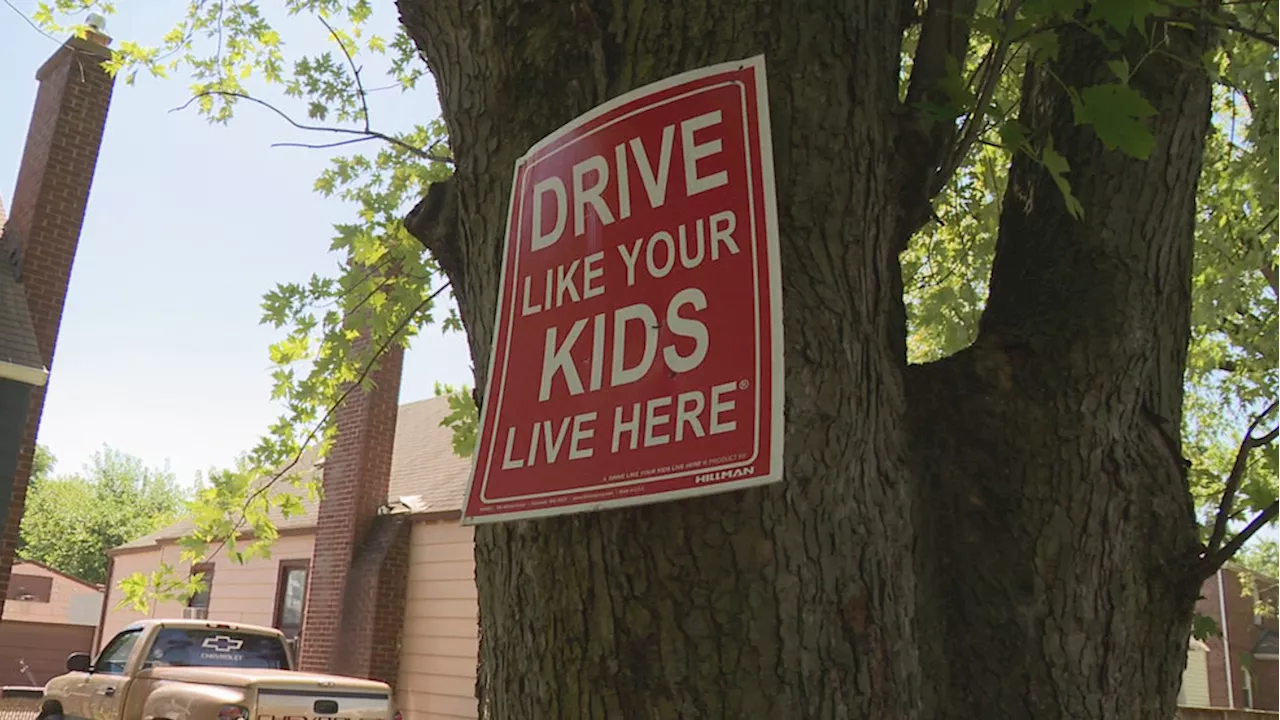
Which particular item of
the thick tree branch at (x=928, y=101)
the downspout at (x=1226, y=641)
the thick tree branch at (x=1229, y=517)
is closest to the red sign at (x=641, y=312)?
the thick tree branch at (x=928, y=101)

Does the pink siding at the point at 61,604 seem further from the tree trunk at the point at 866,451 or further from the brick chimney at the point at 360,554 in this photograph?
the tree trunk at the point at 866,451

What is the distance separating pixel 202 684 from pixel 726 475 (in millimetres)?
7470

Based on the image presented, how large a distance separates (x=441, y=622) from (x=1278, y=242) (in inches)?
394

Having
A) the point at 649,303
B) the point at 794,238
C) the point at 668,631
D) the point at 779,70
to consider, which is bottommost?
the point at 668,631

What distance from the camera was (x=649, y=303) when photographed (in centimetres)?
162

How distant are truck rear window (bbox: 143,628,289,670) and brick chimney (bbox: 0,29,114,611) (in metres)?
4.20

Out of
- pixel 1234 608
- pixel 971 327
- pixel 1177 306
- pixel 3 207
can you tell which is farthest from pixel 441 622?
pixel 1234 608

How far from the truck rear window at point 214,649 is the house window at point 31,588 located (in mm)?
31569

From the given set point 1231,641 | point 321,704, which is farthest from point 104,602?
point 1231,641

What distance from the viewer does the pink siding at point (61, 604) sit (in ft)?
108

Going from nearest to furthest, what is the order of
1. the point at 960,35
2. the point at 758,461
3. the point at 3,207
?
the point at 758,461, the point at 960,35, the point at 3,207

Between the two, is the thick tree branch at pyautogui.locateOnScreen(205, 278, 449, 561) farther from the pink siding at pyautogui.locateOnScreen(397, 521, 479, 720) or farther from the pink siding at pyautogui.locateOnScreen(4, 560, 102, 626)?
the pink siding at pyautogui.locateOnScreen(4, 560, 102, 626)

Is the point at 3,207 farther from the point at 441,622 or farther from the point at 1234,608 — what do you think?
the point at 1234,608

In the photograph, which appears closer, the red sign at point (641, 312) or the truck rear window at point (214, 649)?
the red sign at point (641, 312)
